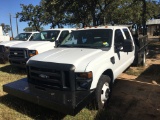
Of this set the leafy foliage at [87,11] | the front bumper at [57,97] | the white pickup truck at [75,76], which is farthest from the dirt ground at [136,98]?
the leafy foliage at [87,11]

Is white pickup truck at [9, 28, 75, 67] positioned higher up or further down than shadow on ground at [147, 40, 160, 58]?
higher up

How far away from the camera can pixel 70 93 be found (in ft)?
13.4

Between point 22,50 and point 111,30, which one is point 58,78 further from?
point 22,50

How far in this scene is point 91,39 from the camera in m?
5.78

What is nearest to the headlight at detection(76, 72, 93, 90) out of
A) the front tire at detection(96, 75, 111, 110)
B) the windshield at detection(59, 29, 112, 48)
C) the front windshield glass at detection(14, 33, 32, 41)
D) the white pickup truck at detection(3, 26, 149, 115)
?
the white pickup truck at detection(3, 26, 149, 115)

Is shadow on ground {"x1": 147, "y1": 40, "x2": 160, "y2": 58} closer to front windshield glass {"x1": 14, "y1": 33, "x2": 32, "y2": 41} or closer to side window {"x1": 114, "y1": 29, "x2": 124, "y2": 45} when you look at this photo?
side window {"x1": 114, "y1": 29, "x2": 124, "y2": 45}

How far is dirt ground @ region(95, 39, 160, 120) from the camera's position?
4707 mm

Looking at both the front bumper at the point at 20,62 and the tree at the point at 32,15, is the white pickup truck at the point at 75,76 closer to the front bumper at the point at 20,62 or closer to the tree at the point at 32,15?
the front bumper at the point at 20,62

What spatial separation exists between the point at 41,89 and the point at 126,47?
2.47 metres

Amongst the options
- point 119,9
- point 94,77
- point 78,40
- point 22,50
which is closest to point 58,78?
point 94,77

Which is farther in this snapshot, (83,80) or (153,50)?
(153,50)

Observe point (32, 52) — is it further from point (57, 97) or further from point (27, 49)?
point (57, 97)

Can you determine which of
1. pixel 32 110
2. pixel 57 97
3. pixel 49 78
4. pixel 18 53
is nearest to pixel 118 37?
pixel 49 78

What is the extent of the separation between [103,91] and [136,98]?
4.42ft
